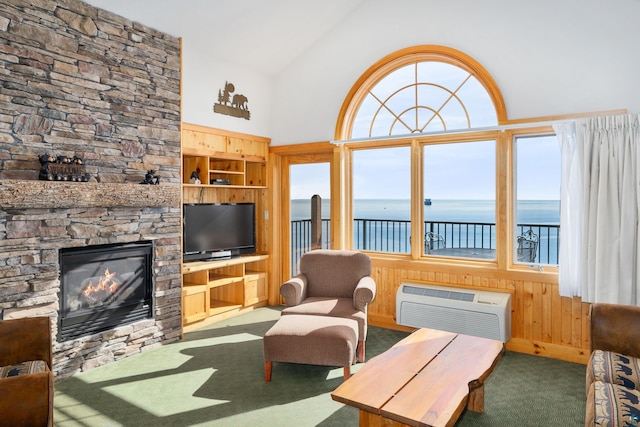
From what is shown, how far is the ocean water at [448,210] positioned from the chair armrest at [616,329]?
4.58ft

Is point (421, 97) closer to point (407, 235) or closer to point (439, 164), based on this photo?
point (439, 164)

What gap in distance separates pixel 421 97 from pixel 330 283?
2.15 metres

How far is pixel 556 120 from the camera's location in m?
3.67

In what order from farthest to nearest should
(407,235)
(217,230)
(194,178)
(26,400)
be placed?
(217,230) → (407,235) → (194,178) → (26,400)

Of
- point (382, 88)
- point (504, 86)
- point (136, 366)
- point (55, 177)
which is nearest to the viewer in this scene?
point (55, 177)

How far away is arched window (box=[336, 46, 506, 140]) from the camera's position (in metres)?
4.17

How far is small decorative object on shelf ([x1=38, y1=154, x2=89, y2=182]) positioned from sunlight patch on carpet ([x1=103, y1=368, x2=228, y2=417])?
1.59 metres

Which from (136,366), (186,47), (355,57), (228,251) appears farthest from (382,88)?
(136,366)

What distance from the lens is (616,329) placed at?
2.63m

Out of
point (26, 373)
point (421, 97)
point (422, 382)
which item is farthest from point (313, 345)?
point (421, 97)

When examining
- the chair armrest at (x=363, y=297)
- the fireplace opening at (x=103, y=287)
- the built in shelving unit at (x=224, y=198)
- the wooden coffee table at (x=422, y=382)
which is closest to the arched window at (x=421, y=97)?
the built in shelving unit at (x=224, y=198)

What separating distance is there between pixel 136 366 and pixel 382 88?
3.67m

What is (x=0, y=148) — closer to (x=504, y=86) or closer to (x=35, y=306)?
(x=35, y=306)

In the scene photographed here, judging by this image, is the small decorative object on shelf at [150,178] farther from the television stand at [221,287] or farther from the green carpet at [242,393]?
the green carpet at [242,393]
